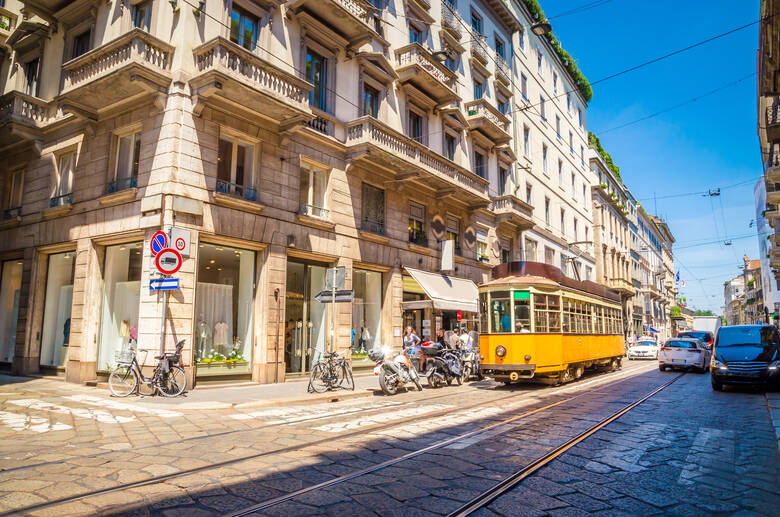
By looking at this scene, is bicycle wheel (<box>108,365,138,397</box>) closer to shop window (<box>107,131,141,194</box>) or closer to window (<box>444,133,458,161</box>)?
shop window (<box>107,131,141,194</box>)

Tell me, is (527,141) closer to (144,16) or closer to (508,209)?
(508,209)

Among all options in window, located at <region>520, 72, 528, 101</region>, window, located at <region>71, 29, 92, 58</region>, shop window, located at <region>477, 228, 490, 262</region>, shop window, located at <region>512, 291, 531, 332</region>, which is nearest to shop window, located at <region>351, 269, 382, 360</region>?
shop window, located at <region>512, 291, 531, 332</region>

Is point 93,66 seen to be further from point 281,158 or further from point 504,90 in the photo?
point 504,90

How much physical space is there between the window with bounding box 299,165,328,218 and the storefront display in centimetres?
481

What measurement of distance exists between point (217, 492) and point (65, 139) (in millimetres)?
14800

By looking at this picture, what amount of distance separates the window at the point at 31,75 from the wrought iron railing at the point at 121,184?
6.11m

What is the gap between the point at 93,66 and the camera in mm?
12594

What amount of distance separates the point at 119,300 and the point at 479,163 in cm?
1796

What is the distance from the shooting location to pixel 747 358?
12.3 meters

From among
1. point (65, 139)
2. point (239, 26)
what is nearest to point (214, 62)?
point (239, 26)

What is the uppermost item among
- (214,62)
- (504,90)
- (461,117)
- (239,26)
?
(504,90)

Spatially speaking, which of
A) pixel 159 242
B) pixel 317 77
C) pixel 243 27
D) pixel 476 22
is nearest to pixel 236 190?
pixel 159 242

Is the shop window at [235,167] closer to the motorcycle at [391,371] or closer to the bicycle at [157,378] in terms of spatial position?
the bicycle at [157,378]

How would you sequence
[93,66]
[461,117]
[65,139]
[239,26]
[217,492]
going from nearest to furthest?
[217,492], [93,66], [239,26], [65,139], [461,117]
